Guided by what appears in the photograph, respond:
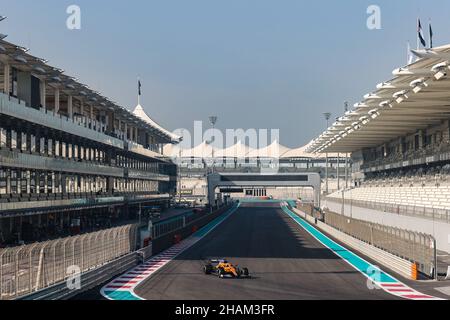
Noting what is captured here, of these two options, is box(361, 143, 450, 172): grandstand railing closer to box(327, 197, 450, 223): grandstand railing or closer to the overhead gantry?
box(327, 197, 450, 223): grandstand railing

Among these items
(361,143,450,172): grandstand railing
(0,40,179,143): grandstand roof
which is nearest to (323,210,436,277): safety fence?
(361,143,450,172): grandstand railing

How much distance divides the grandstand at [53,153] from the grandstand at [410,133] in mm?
25139

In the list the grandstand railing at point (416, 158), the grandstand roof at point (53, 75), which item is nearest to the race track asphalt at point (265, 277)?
the grandstand roof at point (53, 75)

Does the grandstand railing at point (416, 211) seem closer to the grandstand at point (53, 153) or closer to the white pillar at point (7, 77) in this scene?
the grandstand at point (53, 153)

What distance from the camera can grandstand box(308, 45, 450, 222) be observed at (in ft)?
120

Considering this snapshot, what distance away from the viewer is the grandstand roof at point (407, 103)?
33531mm

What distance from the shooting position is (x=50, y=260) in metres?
20.5

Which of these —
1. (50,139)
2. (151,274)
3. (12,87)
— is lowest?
(151,274)

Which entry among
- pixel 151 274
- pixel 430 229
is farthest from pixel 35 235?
pixel 430 229

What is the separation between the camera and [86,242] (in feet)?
79.8

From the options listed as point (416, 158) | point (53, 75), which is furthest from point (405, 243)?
point (416, 158)

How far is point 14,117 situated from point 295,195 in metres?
145

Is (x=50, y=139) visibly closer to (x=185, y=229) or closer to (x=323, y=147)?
(x=185, y=229)

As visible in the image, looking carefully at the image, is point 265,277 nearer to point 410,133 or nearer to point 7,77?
point 7,77
